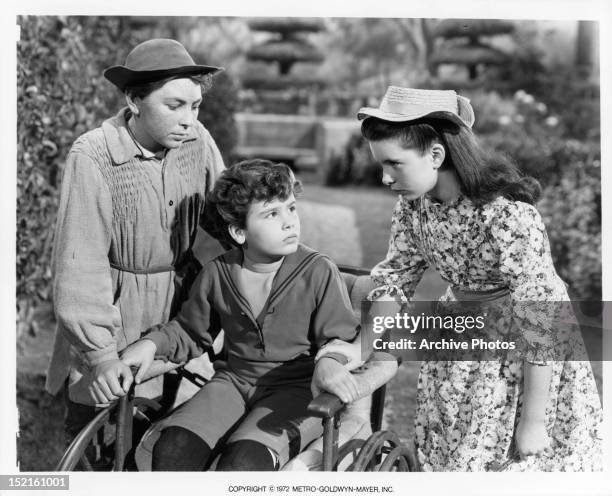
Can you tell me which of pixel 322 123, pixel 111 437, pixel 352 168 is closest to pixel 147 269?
pixel 111 437

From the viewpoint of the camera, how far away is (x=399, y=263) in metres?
2.44

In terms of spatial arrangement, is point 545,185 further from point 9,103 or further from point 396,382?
point 9,103

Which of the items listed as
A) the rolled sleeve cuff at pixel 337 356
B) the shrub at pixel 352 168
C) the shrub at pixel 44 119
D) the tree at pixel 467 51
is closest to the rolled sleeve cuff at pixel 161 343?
the rolled sleeve cuff at pixel 337 356

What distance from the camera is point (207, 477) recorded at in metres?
2.36

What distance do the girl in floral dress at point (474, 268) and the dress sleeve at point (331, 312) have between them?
0.45 ft

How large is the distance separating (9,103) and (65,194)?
628mm

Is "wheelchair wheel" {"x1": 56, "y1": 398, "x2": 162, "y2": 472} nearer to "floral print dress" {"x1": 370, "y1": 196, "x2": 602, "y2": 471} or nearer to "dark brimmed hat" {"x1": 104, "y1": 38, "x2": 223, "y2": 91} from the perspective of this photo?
"floral print dress" {"x1": 370, "y1": 196, "x2": 602, "y2": 471}

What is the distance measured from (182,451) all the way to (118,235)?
677 millimetres

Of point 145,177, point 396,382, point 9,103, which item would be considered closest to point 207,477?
point 145,177

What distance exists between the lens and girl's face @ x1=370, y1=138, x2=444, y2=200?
2.25m

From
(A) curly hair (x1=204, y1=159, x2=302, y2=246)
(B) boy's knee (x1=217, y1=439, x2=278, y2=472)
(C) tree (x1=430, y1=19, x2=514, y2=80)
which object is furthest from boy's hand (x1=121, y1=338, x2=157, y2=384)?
(C) tree (x1=430, y1=19, x2=514, y2=80)

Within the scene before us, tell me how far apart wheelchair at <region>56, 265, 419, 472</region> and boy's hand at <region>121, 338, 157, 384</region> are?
0.06m

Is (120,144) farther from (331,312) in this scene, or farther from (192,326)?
(331,312)

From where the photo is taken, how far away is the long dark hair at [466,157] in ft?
7.30
